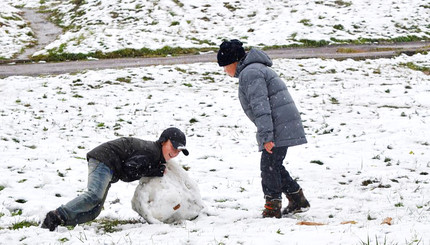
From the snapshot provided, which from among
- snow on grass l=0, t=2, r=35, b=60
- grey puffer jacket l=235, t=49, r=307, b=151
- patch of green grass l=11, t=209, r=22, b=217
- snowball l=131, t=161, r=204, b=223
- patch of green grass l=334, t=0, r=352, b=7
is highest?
grey puffer jacket l=235, t=49, r=307, b=151

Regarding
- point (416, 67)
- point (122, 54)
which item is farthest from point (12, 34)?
point (416, 67)

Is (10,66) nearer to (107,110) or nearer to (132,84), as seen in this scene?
(132,84)

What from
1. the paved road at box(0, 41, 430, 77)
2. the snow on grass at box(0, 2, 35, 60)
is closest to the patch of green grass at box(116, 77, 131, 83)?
the paved road at box(0, 41, 430, 77)

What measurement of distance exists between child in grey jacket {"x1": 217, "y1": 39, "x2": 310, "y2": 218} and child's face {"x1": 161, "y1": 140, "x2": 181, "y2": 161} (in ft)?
3.64

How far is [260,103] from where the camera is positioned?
16.5 feet

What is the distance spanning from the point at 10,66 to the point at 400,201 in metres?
18.8

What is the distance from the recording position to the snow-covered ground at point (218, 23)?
2345 cm

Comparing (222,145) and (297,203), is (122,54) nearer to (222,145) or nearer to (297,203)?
(222,145)

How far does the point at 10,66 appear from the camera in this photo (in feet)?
62.6

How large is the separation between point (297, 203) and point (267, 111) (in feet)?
4.93

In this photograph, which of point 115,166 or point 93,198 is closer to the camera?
point 93,198

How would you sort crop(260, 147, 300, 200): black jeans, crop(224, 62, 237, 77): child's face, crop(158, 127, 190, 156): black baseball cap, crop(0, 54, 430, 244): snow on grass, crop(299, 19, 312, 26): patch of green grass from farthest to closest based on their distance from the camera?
crop(299, 19, 312, 26): patch of green grass, crop(224, 62, 237, 77): child's face, crop(260, 147, 300, 200): black jeans, crop(158, 127, 190, 156): black baseball cap, crop(0, 54, 430, 244): snow on grass

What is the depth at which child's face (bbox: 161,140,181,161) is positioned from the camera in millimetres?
5133

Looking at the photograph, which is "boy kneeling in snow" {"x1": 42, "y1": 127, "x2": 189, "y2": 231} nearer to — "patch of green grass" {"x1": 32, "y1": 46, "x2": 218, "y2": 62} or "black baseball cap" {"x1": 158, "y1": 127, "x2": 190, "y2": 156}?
"black baseball cap" {"x1": 158, "y1": 127, "x2": 190, "y2": 156}
